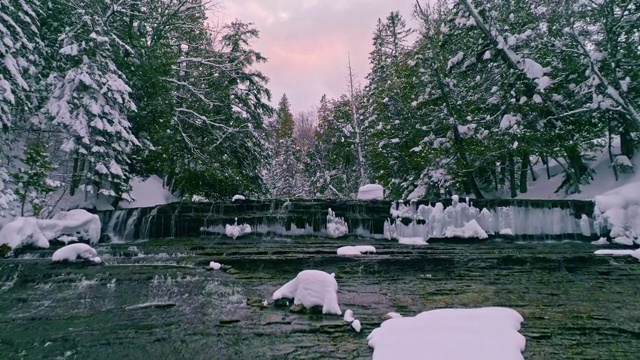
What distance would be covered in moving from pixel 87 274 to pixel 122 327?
3.30 metres

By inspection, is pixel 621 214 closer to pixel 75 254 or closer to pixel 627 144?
pixel 627 144

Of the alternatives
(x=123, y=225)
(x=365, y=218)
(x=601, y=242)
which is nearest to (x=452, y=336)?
(x=365, y=218)

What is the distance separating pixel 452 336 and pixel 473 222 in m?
9.82

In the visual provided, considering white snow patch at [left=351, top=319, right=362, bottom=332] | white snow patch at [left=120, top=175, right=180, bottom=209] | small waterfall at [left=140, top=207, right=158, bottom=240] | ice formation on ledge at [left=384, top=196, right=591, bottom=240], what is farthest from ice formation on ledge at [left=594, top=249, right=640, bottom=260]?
white snow patch at [left=120, top=175, right=180, bottom=209]

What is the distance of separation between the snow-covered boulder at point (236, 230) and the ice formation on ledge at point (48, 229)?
4184mm

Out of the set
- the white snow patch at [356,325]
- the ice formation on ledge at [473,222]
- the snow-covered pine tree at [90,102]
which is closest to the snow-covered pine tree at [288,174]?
the snow-covered pine tree at [90,102]

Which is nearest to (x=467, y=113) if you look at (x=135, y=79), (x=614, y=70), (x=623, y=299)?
(x=614, y=70)

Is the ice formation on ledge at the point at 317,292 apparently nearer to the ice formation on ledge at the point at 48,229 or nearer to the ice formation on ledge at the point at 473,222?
the ice formation on ledge at the point at 473,222

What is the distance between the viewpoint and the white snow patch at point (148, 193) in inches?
732

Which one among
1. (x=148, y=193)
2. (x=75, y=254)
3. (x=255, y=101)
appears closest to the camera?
(x=75, y=254)

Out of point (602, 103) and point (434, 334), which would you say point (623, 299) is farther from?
point (602, 103)

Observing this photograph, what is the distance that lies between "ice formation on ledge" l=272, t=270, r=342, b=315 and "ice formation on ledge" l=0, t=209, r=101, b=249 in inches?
342

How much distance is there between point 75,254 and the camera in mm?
9570

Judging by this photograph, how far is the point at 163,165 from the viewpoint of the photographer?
18.3m
